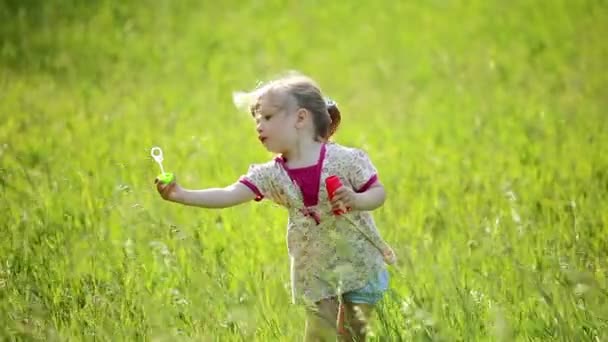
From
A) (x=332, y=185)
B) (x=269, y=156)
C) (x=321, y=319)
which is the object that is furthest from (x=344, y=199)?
(x=269, y=156)

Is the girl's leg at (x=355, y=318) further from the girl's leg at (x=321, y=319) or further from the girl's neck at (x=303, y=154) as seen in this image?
the girl's neck at (x=303, y=154)

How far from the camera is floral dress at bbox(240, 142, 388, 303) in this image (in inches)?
183

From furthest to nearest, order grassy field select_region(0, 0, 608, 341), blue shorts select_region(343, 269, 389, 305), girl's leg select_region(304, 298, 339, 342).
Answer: grassy field select_region(0, 0, 608, 341) < blue shorts select_region(343, 269, 389, 305) < girl's leg select_region(304, 298, 339, 342)

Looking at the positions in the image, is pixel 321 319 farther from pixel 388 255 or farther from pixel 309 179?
pixel 309 179

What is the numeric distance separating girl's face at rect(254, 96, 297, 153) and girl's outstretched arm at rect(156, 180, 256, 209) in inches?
8.2

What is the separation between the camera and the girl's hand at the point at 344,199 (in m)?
4.39

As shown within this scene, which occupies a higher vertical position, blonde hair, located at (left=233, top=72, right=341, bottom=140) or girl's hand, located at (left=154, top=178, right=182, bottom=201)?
blonde hair, located at (left=233, top=72, right=341, bottom=140)

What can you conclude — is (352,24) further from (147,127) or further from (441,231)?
(441,231)

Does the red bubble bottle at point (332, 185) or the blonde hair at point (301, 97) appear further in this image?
the blonde hair at point (301, 97)

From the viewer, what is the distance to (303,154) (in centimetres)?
470

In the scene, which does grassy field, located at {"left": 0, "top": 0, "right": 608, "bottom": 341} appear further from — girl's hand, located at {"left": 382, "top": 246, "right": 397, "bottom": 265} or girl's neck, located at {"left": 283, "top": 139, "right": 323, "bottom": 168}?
girl's neck, located at {"left": 283, "top": 139, "right": 323, "bottom": 168}

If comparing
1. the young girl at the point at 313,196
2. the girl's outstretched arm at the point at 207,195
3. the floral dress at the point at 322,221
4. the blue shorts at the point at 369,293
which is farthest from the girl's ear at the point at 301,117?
the blue shorts at the point at 369,293

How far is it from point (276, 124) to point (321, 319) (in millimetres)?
762

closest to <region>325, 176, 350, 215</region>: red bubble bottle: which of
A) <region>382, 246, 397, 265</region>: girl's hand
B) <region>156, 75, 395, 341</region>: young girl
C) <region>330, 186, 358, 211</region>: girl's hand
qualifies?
<region>330, 186, 358, 211</region>: girl's hand
